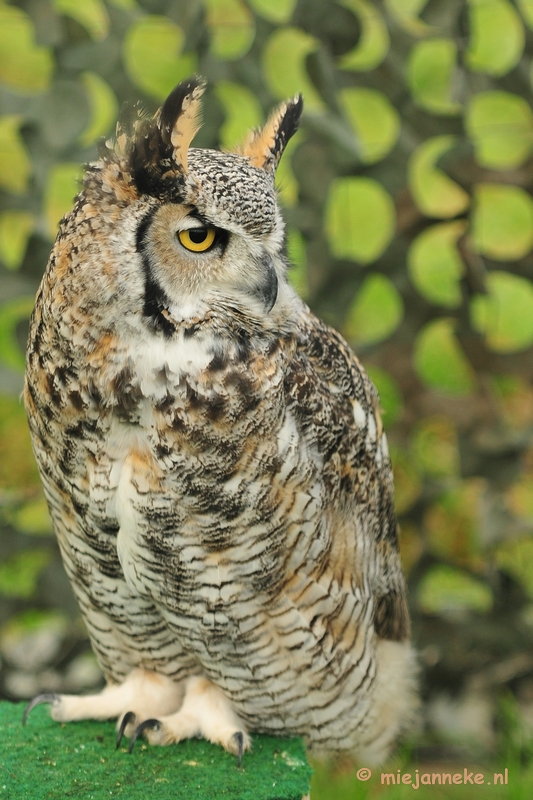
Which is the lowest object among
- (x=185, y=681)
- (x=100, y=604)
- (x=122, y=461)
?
(x=185, y=681)

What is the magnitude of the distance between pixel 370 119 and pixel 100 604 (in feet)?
11.0

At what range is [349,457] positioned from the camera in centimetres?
152

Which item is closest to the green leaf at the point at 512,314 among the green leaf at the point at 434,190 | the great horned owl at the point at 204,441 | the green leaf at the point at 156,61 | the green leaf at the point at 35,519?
the green leaf at the point at 434,190

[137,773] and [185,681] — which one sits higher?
[185,681]

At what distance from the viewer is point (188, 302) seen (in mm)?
1257

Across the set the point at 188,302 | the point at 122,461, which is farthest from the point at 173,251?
the point at 122,461

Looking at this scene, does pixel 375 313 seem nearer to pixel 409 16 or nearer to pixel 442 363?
pixel 442 363

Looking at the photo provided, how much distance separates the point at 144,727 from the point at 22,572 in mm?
1711

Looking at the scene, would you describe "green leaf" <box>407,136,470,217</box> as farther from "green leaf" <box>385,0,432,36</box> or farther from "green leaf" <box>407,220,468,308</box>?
"green leaf" <box>385,0,432,36</box>

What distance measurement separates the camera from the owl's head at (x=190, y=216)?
3.90ft

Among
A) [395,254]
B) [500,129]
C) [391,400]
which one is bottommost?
[391,400]

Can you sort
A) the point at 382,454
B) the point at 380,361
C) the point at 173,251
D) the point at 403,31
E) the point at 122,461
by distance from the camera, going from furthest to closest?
the point at 380,361, the point at 403,31, the point at 382,454, the point at 122,461, the point at 173,251

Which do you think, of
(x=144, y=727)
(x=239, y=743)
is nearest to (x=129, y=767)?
(x=144, y=727)

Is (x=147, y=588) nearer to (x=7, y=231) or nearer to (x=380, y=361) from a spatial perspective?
(x=380, y=361)
